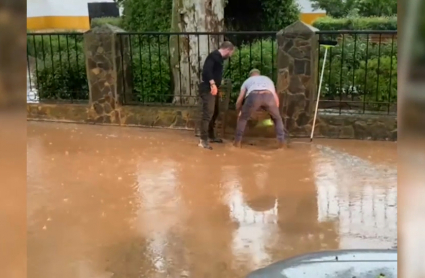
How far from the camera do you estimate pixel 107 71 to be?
9734 mm

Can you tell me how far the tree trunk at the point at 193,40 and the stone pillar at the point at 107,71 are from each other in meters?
0.85

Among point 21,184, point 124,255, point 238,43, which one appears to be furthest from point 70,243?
point 238,43

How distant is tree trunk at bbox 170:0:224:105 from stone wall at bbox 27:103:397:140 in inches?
17.4

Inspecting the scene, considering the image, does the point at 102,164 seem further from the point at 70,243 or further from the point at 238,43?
the point at 238,43

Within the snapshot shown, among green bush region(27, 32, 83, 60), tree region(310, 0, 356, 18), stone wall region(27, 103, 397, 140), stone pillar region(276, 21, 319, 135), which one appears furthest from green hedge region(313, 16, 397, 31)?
stone wall region(27, 103, 397, 140)

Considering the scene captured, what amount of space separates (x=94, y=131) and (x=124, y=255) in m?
4.98

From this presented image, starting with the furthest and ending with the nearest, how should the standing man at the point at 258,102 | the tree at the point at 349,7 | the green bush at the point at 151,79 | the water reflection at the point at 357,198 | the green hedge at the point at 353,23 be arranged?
the tree at the point at 349,7 < the green hedge at the point at 353,23 < the green bush at the point at 151,79 < the standing man at the point at 258,102 < the water reflection at the point at 357,198

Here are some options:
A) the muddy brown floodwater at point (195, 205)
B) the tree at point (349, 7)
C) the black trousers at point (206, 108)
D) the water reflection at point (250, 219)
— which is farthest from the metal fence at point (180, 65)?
the tree at point (349, 7)

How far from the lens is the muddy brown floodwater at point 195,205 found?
182 inches

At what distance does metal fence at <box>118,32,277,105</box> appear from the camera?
9.58 metres

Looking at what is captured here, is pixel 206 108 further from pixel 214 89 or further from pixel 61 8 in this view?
pixel 61 8

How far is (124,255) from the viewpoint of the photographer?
4.68 metres

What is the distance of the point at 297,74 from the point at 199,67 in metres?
1.86

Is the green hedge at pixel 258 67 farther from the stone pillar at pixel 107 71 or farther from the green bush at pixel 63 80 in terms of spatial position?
the stone pillar at pixel 107 71
